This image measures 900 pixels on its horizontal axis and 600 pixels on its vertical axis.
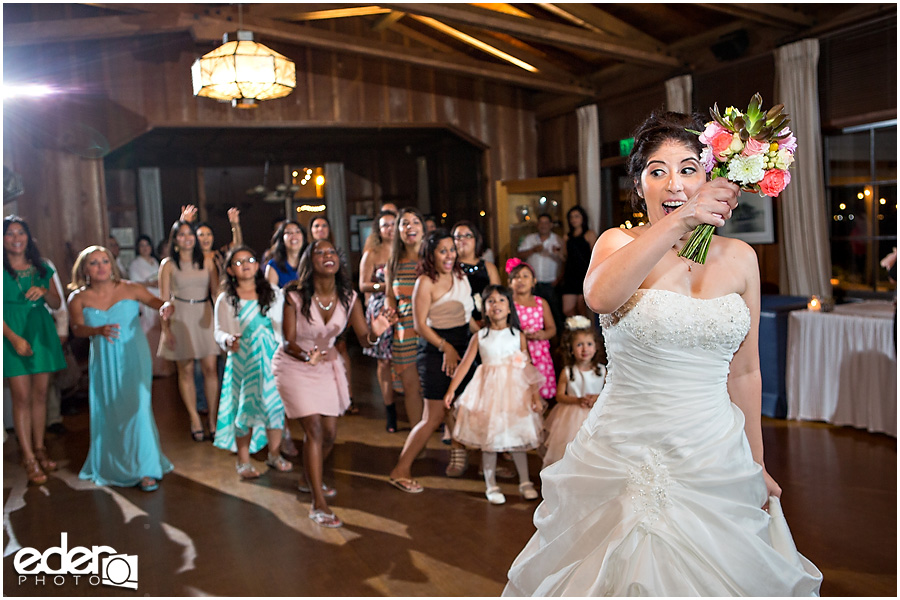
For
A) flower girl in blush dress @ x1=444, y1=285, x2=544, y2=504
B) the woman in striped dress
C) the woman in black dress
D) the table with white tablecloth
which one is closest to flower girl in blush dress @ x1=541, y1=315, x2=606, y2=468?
flower girl in blush dress @ x1=444, y1=285, x2=544, y2=504

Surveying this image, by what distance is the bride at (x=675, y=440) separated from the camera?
1.62 m

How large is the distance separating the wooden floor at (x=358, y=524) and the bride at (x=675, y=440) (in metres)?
1.28

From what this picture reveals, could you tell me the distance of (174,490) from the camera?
4.19 meters

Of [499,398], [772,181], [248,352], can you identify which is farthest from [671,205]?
[248,352]

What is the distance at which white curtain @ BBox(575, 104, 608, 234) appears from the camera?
27.9ft

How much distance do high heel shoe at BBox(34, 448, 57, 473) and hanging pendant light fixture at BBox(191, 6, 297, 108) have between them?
246cm

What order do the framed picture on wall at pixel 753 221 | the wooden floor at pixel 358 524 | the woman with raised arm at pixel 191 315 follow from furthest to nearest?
the framed picture on wall at pixel 753 221 → the woman with raised arm at pixel 191 315 → the wooden floor at pixel 358 524

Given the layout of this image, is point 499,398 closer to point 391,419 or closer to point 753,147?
point 391,419

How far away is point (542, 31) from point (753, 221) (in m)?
2.51

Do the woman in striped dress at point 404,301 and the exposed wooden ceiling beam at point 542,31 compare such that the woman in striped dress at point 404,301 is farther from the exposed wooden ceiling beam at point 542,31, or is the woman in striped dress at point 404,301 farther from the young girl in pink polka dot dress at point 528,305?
the exposed wooden ceiling beam at point 542,31

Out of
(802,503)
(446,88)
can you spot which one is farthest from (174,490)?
(446,88)

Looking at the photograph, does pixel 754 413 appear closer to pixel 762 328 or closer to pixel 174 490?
pixel 174 490

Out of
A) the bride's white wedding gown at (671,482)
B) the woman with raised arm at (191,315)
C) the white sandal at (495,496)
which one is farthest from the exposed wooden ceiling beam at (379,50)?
the bride's white wedding gown at (671,482)

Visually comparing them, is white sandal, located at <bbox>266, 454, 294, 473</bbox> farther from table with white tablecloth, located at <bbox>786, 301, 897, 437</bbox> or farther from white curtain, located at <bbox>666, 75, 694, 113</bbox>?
white curtain, located at <bbox>666, 75, 694, 113</bbox>
